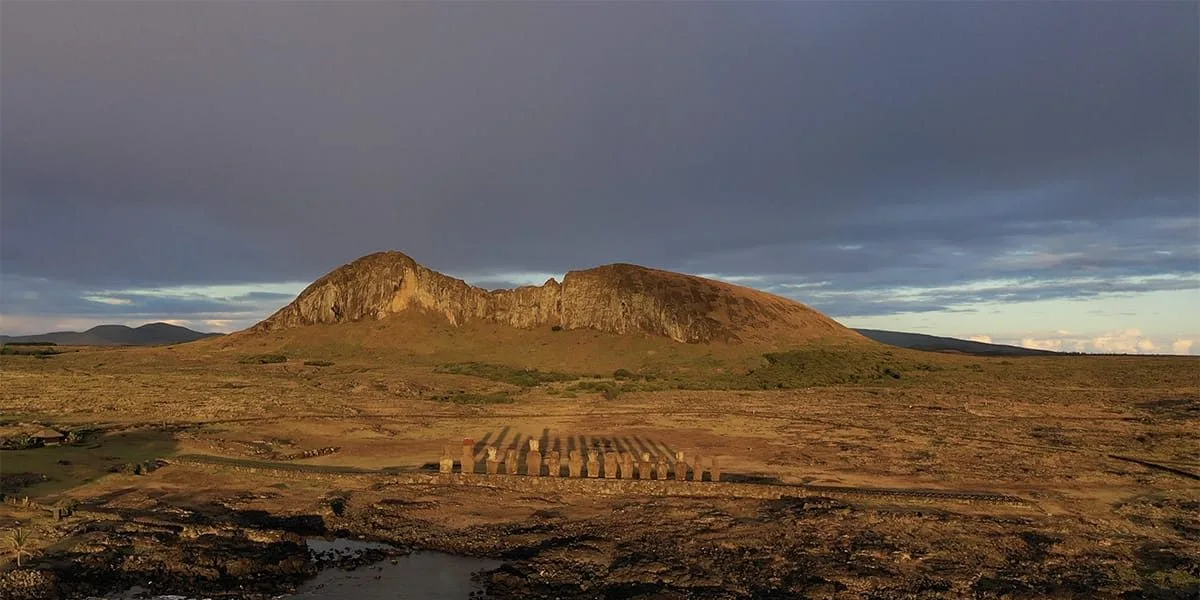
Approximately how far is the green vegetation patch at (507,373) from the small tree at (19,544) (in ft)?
134

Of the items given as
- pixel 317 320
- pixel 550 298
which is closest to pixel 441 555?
pixel 550 298

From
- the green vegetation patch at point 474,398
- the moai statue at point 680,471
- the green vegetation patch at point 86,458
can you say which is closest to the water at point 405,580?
the moai statue at point 680,471

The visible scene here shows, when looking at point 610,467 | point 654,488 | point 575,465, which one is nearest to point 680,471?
point 654,488

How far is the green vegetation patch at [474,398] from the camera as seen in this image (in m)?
42.9

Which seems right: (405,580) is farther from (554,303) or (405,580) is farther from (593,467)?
(554,303)

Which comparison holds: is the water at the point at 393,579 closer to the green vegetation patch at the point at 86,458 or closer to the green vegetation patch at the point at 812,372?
the green vegetation patch at the point at 86,458

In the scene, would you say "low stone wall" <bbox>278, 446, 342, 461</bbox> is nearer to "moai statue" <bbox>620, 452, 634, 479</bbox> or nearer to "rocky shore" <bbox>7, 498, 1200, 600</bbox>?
"rocky shore" <bbox>7, 498, 1200, 600</bbox>

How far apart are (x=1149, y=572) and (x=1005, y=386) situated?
145 ft

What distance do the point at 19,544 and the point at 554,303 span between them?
7236 cm

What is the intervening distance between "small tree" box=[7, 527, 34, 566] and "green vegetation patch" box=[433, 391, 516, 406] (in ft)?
92.8

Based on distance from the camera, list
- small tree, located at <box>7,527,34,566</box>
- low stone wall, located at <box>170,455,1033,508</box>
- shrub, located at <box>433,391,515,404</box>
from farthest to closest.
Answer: shrub, located at <box>433,391,515,404</box> < low stone wall, located at <box>170,455,1033,508</box> < small tree, located at <box>7,527,34,566</box>

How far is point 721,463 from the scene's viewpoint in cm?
2398

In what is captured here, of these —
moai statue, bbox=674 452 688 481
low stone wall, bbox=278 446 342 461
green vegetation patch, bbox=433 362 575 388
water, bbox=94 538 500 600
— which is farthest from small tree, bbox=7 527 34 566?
green vegetation patch, bbox=433 362 575 388

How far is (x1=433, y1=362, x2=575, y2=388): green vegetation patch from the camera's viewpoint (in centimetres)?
5656
